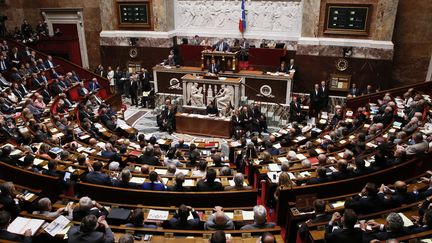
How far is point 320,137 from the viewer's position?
10.6 meters

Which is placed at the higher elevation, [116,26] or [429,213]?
[116,26]

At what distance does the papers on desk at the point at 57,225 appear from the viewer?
5.05m

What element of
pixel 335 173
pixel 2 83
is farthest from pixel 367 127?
pixel 2 83

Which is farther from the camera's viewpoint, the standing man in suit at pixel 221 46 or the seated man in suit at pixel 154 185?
the standing man in suit at pixel 221 46

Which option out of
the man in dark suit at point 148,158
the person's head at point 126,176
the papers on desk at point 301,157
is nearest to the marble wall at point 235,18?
the papers on desk at point 301,157

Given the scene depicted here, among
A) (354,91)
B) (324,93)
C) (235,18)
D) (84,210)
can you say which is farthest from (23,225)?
(235,18)

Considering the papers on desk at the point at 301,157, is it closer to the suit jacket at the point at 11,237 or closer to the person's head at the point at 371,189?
the person's head at the point at 371,189

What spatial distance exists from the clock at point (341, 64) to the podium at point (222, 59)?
4293 millimetres

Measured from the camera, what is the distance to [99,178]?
6.70m

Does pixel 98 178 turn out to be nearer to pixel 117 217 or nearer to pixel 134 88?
pixel 117 217

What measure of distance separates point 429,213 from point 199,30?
578 inches

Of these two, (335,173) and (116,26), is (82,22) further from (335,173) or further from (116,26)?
(335,173)

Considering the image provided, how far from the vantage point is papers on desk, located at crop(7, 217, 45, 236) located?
5.00 m

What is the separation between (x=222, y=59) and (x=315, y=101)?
14.2 ft
